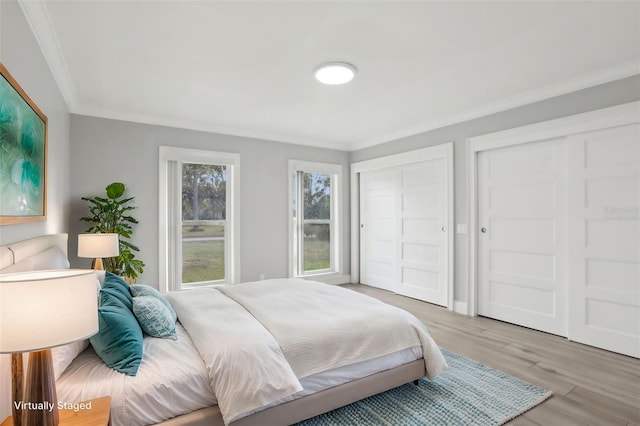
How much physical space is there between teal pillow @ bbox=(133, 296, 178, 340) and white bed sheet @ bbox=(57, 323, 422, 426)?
0.08 meters

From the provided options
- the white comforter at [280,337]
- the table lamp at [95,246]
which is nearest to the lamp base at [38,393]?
the white comforter at [280,337]

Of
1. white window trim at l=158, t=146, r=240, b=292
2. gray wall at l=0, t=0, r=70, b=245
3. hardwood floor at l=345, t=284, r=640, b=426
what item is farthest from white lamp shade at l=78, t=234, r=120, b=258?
hardwood floor at l=345, t=284, r=640, b=426

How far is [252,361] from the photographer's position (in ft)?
5.67

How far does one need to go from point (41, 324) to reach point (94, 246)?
7.79 ft

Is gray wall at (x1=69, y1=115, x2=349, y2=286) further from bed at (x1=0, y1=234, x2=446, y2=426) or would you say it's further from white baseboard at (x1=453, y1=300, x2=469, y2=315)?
white baseboard at (x1=453, y1=300, x2=469, y2=315)

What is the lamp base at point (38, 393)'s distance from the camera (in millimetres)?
1074

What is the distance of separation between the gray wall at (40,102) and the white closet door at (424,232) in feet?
13.8

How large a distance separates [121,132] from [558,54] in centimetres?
460

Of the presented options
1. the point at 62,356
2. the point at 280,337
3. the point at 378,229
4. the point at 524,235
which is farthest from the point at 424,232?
the point at 62,356

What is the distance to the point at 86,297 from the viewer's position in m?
1.11

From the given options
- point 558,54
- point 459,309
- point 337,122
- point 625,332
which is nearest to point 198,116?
point 337,122

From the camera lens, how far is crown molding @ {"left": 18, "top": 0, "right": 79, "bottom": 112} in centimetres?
196

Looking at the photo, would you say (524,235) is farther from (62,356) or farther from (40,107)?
(40,107)

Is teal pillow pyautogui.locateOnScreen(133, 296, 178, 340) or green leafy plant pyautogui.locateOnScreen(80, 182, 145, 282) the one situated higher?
green leafy plant pyautogui.locateOnScreen(80, 182, 145, 282)
